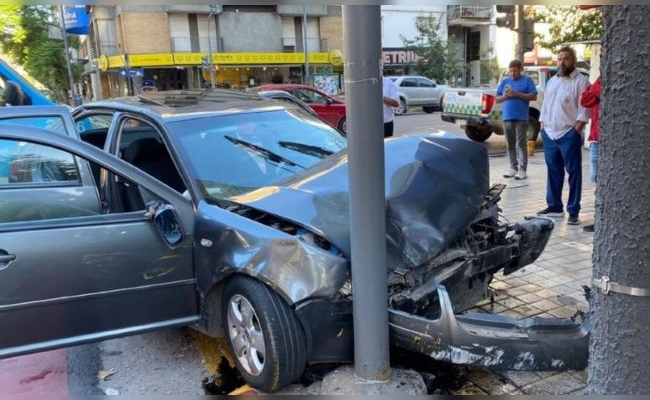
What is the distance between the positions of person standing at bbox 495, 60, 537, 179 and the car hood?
14.8 feet

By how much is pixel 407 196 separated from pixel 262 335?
110 cm

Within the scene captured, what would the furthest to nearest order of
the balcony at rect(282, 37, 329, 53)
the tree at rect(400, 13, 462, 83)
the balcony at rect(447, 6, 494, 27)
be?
the balcony at rect(447, 6, 494, 27), the balcony at rect(282, 37, 329, 53), the tree at rect(400, 13, 462, 83)

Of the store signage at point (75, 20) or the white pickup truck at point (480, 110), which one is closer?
the white pickup truck at point (480, 110)

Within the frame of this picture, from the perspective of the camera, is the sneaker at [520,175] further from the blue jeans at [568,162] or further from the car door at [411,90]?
the car door at [411,90]

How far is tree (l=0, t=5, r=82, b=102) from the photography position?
3431 cm

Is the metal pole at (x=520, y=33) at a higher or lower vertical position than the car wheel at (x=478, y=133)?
higher

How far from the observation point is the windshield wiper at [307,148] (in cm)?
389

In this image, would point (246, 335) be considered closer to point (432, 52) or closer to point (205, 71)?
point (205, 71)

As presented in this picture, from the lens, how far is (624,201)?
175 cm

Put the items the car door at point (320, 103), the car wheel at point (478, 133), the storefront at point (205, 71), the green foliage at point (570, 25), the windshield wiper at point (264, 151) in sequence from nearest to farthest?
the windshield wiper at point (264, 151)
the car wheel at point (478, 133)
the green foliage at point (570, 25)
the car door at point (320, 103)
the storefront at point (205, 71)

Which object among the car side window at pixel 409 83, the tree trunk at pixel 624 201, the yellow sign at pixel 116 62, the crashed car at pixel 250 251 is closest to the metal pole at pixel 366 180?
the crashed car at pixel 250 251

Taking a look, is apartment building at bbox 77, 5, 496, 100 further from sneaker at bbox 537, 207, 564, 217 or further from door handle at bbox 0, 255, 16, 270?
door handle at bbox 0, 255, 16, 270

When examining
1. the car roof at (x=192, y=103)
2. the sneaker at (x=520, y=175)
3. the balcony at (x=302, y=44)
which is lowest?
the sneaker at (x=520, y=175)

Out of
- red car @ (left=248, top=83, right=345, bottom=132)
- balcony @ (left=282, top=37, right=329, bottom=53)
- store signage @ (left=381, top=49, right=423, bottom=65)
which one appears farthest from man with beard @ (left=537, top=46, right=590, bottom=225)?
store signage @ (left=381, top=49, right=423, bottom=65)
